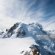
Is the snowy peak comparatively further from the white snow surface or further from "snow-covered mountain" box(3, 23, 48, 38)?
the white snow surface

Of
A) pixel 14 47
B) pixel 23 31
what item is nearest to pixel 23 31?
pixel 23 31

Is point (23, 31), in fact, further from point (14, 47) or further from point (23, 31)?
point (14, 47)

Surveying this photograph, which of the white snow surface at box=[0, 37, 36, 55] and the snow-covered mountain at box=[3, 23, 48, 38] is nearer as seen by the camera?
the white snow surface at box=[0, 37, 36, 55]

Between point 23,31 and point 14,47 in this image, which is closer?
point 14,47

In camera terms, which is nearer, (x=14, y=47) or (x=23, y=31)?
(x=14, y=47)

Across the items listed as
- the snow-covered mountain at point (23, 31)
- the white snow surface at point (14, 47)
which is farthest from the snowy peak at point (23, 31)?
the white snow surface at point (14, 47)

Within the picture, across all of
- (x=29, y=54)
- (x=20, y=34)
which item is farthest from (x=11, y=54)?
(x=20, y=34)

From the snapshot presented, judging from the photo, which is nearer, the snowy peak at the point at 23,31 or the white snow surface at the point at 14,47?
the white snow surface at the point at 14,47

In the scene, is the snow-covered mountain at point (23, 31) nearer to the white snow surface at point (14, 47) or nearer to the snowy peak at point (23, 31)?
the snowy peak at point (23, 31)

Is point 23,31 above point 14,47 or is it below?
above

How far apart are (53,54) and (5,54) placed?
98.8 m

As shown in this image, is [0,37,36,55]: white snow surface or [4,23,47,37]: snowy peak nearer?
[0,37,36,55]: white snow surface

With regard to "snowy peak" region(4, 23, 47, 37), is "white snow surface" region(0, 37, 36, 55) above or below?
below

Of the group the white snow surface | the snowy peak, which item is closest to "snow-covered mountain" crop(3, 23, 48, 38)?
the snowy peak
